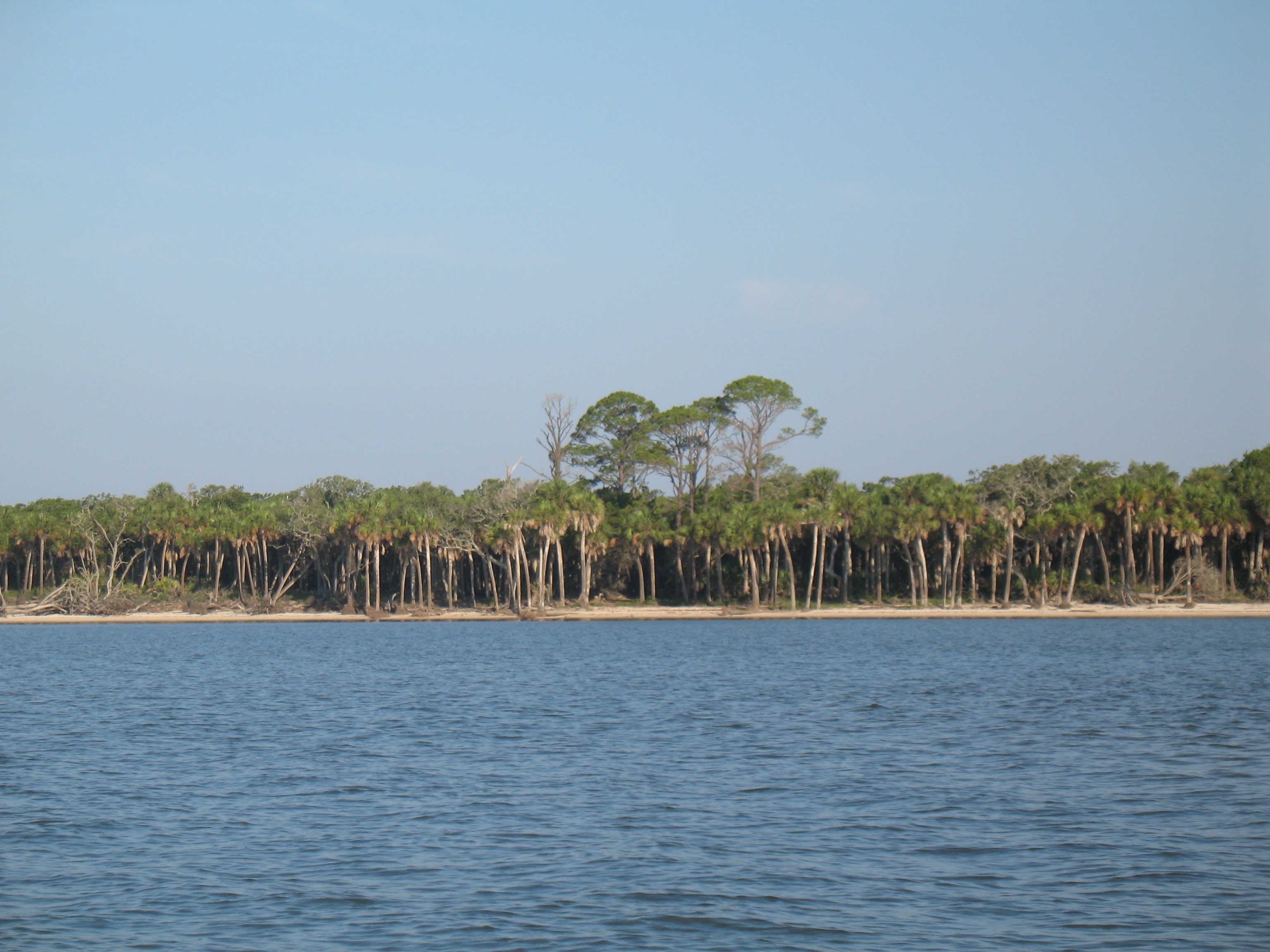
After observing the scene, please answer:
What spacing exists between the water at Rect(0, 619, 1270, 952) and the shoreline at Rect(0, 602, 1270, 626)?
36.9 metres

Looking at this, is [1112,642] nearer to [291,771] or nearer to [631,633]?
[631,633]

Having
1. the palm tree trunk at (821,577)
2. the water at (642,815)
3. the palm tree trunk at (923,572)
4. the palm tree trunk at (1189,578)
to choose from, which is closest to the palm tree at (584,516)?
the palm tree trunk at (821,577)

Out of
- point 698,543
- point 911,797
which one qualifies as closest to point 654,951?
point 911,797

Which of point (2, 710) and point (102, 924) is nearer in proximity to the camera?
point (102, 924)

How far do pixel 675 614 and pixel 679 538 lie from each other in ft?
18.0

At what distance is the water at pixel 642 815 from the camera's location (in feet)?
40.9

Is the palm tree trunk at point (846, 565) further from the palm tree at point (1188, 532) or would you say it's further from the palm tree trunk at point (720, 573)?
the palm tree at point (1188, 532)

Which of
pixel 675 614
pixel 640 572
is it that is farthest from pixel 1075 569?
pixel 640 572

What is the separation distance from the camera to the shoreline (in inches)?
2908

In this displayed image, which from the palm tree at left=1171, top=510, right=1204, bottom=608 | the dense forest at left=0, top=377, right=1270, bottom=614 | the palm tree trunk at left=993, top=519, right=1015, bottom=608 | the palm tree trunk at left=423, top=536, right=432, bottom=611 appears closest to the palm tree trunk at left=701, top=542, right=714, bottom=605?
the dense forest at left=0, top=377, right=1270, bottom=614

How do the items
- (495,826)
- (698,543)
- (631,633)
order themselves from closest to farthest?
(495,826) → (631,633) → (698,543)

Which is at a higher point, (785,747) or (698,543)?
(698,543)

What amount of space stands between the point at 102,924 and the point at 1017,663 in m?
38.0

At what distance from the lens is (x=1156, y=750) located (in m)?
23.7
